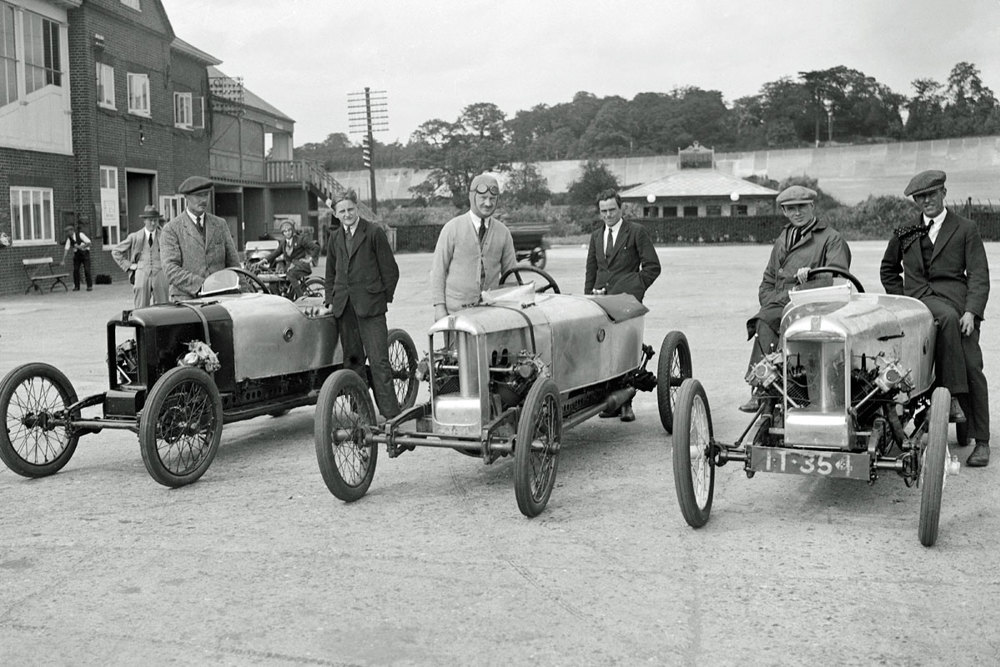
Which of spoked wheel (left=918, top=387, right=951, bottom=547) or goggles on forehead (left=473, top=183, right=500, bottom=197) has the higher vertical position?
goggles on forehead (left=473, top=183, right=500, bottom=197)

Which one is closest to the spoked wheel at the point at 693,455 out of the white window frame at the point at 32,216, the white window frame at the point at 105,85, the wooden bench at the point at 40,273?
the wooden bench at the point at 40,273

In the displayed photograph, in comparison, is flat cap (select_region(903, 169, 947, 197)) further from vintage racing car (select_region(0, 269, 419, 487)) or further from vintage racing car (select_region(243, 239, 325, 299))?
vintage racing car (select_region(243, 239, 325, 299))

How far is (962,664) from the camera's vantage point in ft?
12.4

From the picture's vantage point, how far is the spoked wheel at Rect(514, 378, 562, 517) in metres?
5.51

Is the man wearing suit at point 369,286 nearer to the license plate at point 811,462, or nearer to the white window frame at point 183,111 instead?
the license plate at point 811,462

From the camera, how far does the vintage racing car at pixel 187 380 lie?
6.56 metres

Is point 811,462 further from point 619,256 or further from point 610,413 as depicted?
point 619,256

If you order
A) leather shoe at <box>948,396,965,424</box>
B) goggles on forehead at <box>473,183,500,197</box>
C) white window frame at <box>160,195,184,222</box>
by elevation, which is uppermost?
white window frame at <box>160,195,184,222</box>

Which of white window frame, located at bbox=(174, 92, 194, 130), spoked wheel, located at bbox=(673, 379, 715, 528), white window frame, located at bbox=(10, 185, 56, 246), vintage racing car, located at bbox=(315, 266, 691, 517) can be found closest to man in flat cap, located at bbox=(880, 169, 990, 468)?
spoked wheel, located at bbox=(673, 379, 715, 528)

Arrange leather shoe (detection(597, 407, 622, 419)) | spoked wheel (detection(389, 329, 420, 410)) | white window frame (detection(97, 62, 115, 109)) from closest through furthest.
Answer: leather shoe (detection(597, 407, 622, 419)) < spoked wheel (detection(389, 329, 420, 410)) < white window frame (detection(97, 62, 115, 109))

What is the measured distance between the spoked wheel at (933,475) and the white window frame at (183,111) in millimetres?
33411

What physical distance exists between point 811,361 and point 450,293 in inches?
106

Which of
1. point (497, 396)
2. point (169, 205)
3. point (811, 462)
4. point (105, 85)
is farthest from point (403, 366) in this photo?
point (169, 205)

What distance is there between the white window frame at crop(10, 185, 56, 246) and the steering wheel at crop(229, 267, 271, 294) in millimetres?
18501
